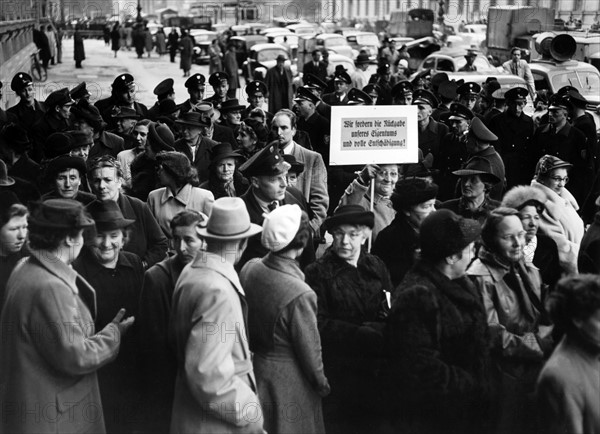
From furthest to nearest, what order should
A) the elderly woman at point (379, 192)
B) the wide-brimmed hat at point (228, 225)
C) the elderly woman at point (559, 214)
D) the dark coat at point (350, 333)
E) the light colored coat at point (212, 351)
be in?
1. the elderly woman at point (379, 192)
2. the elderly woman at point (559, 214)
3. the dark coat at point (350, 333)
4. the wide-brimmed hat at point (228, 225)
5. the light colored coat at point (212, 351)

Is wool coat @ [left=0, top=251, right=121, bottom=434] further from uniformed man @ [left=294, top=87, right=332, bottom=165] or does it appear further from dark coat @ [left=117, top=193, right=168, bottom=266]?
uniformed man @ [left=294, top=87, right=332, bottom=165]

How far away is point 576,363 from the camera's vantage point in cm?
443

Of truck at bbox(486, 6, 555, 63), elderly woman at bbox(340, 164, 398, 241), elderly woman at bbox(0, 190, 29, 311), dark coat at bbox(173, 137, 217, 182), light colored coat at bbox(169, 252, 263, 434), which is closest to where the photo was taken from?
light colored coat at bbox(169, 252, 263, 434)

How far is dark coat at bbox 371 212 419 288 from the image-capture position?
18.9ft

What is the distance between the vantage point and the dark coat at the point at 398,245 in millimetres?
5758

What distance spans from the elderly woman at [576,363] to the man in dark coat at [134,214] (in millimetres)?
2424

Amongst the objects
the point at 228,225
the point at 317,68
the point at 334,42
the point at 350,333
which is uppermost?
the point at 228,225

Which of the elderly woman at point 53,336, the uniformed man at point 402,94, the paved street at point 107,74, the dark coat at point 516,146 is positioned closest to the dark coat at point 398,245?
the elderly woman at point 53,336

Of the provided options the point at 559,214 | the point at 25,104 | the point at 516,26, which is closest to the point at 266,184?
the point at 559,214

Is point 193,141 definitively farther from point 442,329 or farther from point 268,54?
point 268,54

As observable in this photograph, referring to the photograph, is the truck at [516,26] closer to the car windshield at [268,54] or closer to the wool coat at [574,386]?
the car windshield at [268,54]

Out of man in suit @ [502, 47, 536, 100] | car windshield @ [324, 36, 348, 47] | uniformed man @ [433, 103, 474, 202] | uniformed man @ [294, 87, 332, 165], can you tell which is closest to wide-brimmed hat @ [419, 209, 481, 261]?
uniformed man @ [433, 103, 474, 202]

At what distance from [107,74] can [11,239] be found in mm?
12858

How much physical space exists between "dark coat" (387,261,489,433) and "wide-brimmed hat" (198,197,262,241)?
854 mm
